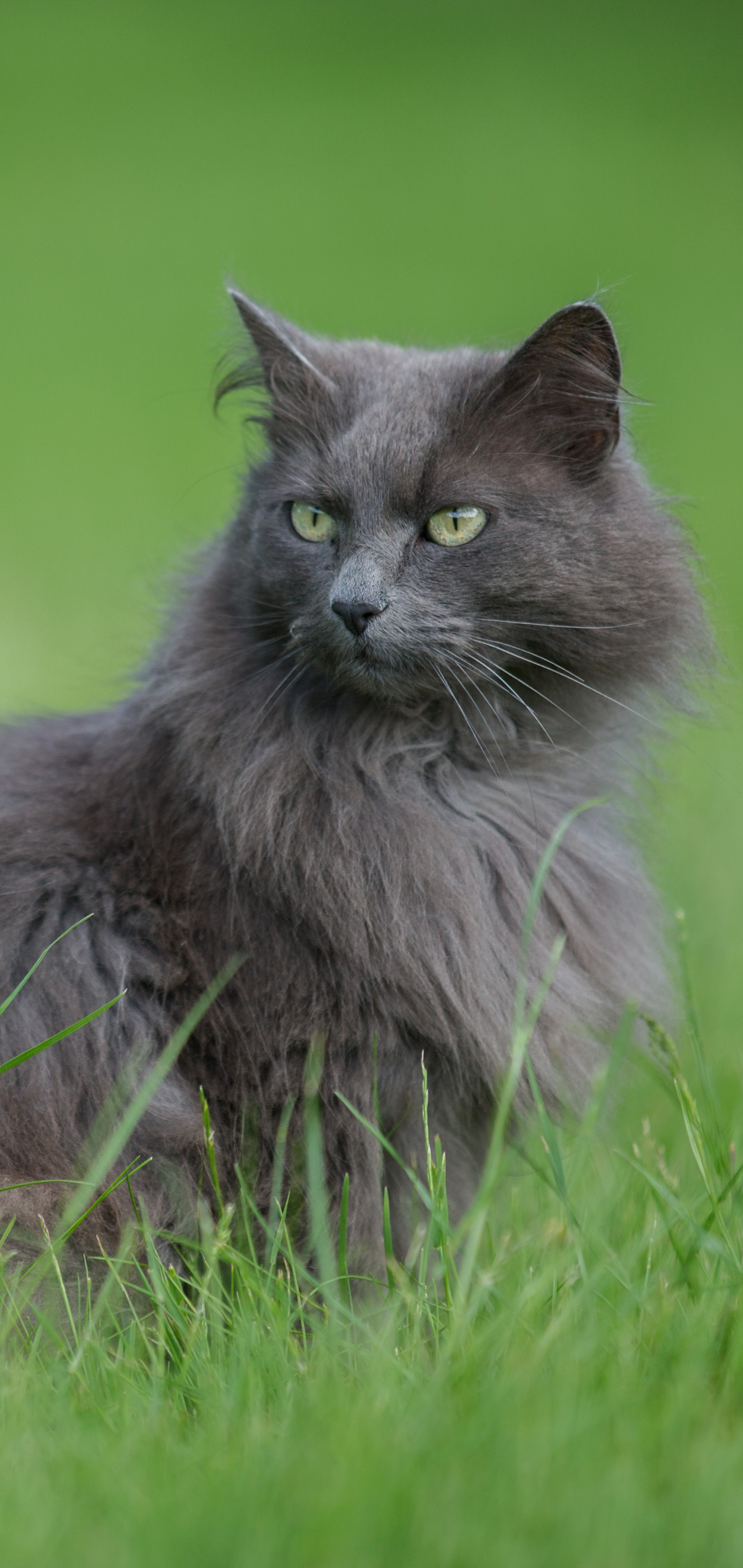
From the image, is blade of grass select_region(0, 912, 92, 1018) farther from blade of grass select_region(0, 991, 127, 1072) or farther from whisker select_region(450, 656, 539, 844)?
whisker select_region(450, 656, 539, 844)

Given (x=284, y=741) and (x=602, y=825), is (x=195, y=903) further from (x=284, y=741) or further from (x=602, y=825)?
(x=602, y=825)

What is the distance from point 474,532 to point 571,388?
0.29m

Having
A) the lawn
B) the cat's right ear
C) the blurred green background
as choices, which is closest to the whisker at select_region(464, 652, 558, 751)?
the lawn

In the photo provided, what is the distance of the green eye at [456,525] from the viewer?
6.68ft

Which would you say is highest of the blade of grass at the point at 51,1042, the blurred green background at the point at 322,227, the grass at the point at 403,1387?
the blurred green background at the point at 322,227

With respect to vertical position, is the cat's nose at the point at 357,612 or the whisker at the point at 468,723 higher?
the cat's nose at the point at 357,612

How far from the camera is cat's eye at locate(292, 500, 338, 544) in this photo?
2.15m

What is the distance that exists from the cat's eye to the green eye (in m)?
0.18

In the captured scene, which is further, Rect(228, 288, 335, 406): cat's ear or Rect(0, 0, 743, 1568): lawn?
Rect(228, 288, 335, 406): cat's ear

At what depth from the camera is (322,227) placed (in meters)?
11.6

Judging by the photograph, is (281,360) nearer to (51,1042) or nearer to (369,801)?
(369,801)

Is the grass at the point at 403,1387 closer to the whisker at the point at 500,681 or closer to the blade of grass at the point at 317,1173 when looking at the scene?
the blade of grass at the point at 317,1173

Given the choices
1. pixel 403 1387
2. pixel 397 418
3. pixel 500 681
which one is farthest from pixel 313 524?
pixel 403 1387

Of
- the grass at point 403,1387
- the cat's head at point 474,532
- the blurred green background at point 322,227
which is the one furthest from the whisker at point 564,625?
the blurred green background at point 322,227
